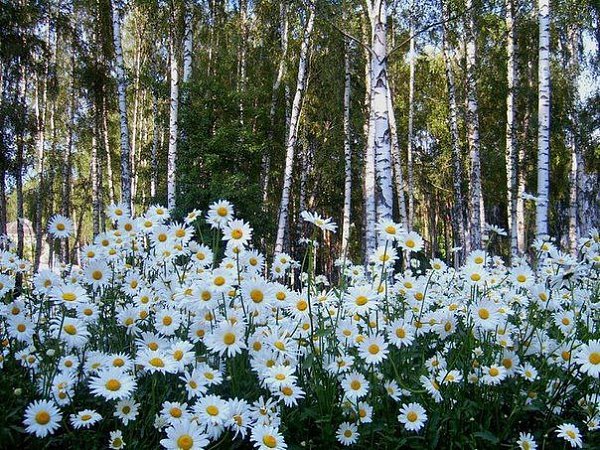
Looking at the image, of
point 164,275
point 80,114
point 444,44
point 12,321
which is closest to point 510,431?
point 164,275

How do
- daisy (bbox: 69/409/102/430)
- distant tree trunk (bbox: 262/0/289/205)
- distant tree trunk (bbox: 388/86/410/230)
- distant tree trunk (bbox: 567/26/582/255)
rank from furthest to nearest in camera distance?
1. distant tree trunk (bbox: 262/0/289/205)
2. distant tree trunk (bbox: 567/26/582/255)
3. distant tree trunk (bbox: 388/86/410/230)
4. daisy (bbox: 69/409/102/430)

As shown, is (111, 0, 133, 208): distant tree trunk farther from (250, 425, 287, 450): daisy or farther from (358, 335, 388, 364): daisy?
(250, 425, 287, 450): daisy

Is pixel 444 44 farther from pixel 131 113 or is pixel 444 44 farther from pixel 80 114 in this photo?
pixel 131 113

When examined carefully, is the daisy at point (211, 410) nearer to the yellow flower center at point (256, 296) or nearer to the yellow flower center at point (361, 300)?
the yellow flower center at point (256, 296)

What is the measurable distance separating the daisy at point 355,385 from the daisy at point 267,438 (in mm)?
310

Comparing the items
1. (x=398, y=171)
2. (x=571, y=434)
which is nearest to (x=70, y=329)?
(x=571, y=434)

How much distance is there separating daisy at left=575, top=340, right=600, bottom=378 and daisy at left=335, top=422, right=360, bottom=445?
86 cm

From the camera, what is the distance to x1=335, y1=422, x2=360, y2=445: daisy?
5.99ft

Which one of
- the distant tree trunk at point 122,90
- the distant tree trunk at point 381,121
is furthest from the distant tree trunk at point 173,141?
the distant tree trunk at point 381,121

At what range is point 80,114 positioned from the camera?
1817 cm

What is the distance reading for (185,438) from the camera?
1.59 meters

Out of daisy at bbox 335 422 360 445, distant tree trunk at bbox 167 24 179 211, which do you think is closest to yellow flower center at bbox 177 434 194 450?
daisy at bbox 335 422 360 445

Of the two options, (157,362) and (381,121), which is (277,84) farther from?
(157,362)

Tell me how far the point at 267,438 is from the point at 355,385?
1.30 ft
